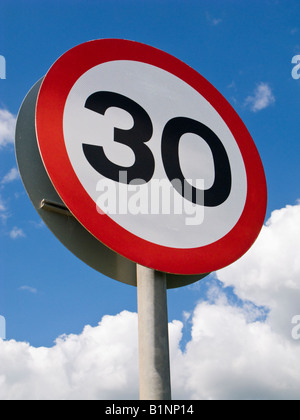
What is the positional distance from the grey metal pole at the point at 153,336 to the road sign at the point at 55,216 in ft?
0.84

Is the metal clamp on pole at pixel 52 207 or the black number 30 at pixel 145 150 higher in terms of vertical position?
the black number 30 at pixel 145 150

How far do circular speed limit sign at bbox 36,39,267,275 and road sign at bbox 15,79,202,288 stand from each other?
0.29m

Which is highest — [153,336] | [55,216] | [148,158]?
[148,158]

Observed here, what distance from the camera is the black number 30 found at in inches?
92.5

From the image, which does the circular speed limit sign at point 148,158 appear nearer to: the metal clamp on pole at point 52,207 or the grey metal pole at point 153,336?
the grey metal pole at point 153,336

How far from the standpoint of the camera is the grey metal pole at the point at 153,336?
212cm

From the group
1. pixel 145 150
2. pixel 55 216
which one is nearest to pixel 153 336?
pixel 55 216

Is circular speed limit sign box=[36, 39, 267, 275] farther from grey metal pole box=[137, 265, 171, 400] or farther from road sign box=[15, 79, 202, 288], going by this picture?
road sign box=[15, 79, 202, 288]

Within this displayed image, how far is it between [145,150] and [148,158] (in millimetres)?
47

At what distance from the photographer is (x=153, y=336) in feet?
7.24

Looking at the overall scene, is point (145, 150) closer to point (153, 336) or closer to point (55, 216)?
point (55, 216)

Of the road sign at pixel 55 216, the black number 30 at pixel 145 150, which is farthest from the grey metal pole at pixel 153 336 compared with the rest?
the black number 30 at pixel 145 150

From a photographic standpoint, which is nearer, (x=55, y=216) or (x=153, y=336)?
(x=153, y=336)
